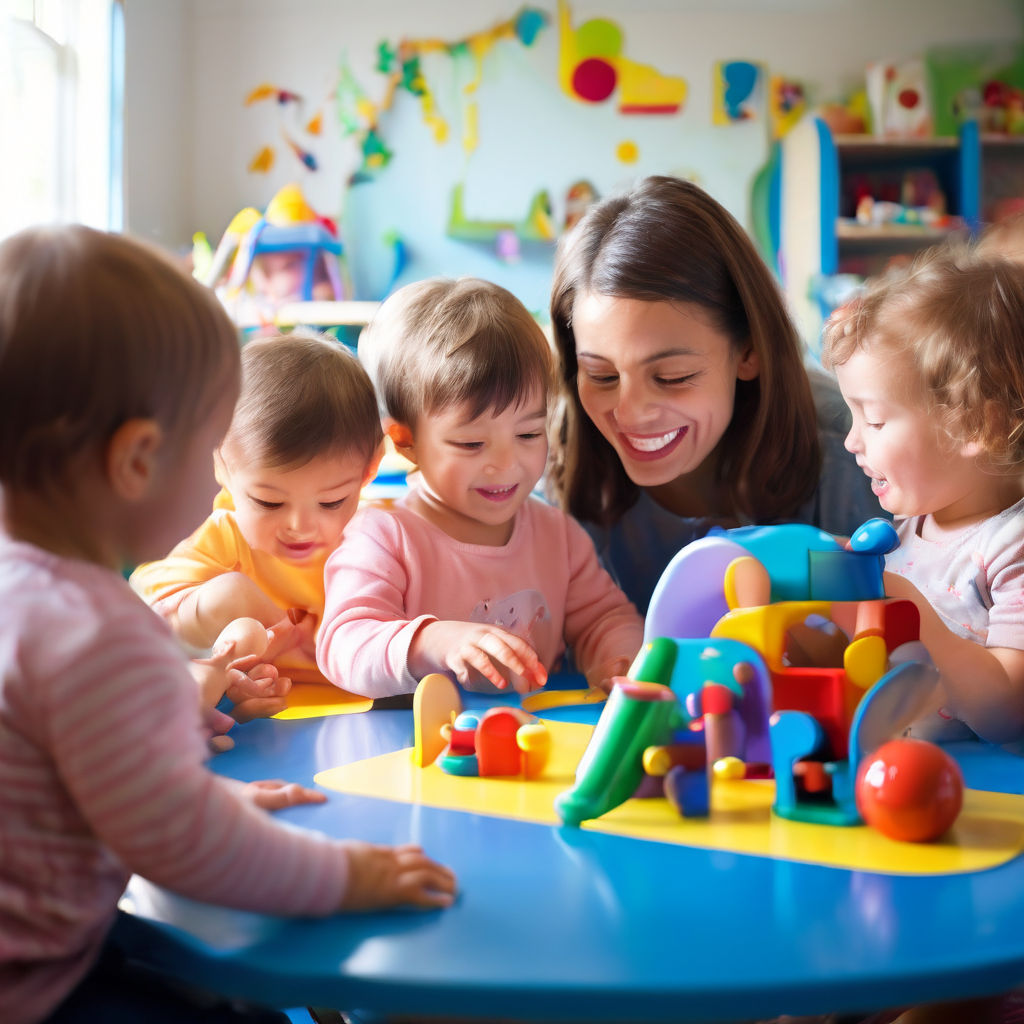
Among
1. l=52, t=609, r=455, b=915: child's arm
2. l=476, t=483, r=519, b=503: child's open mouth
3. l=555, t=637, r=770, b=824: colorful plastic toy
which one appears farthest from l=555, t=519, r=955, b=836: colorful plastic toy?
l=476, t=483, r=519, b=503: child's open mouth

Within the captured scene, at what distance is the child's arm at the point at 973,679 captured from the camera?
33.7 inches

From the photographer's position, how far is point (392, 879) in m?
0.57

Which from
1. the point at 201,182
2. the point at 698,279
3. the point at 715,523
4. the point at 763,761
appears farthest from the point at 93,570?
the point at 201,182

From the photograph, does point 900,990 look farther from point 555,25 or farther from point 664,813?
point 555,25

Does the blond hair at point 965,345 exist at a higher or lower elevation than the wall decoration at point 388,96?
lower

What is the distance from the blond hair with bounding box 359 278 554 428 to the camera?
1.13m

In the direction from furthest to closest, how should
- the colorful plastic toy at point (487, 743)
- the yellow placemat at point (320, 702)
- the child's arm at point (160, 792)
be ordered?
the yellow placemat at point (320, 702)
the colorful plastic toy at point (487, 743)
the child's arm at point (160, 792)

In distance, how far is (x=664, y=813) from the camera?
707 millimetres

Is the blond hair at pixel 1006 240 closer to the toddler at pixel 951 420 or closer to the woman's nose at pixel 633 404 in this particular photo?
the toddler at pixel 951 420

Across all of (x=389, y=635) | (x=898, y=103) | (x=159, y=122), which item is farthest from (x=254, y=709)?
(x=898, y=103)

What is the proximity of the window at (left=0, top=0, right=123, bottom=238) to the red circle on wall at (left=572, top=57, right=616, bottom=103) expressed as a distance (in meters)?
1.55

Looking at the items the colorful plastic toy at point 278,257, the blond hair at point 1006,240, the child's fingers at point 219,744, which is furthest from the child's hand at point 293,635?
the colorful plastic toy at point 278,257

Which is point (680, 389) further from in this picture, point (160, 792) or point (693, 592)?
point (160, 792)

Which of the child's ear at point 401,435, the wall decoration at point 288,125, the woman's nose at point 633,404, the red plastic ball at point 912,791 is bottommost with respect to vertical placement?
the red plastic ball at point 912,791
